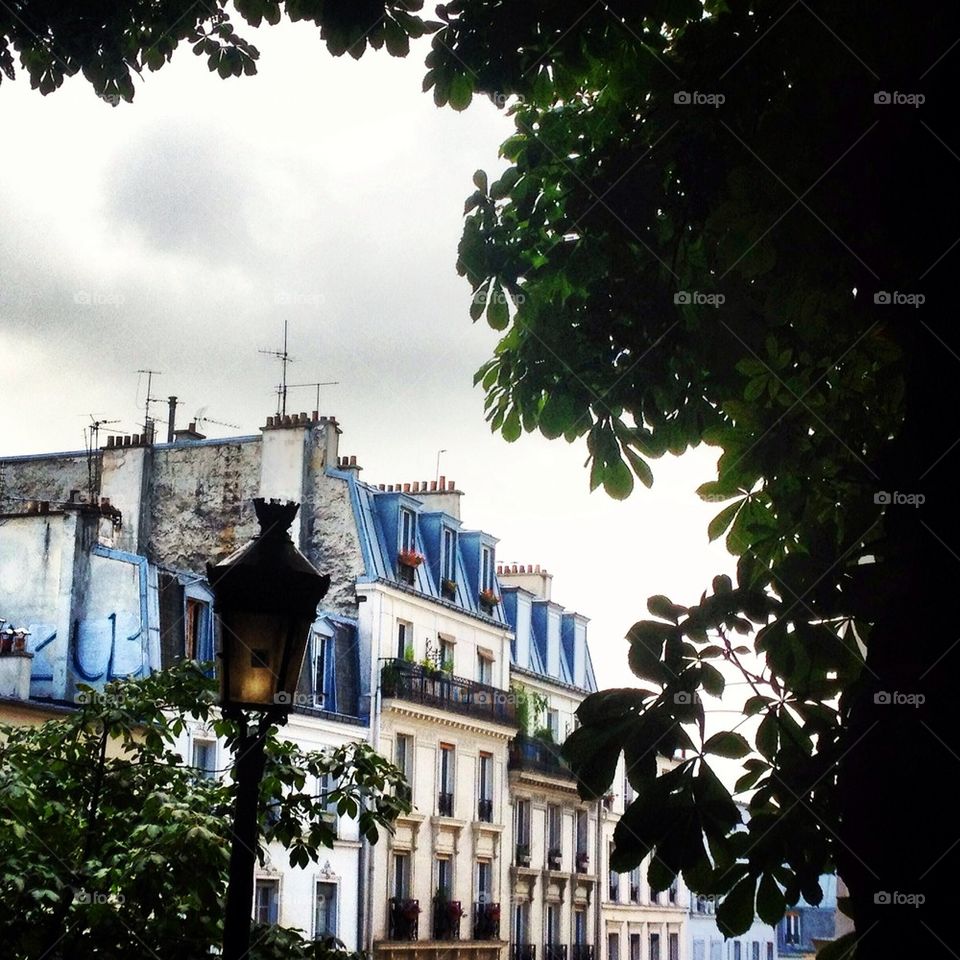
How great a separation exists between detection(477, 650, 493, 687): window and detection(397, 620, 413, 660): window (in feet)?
7.66

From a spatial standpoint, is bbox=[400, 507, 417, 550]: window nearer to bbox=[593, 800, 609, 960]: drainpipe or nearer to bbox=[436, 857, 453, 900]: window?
bbox=[436, 857, 453, 900]: window

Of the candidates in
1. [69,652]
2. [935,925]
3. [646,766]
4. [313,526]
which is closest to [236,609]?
[646,766]

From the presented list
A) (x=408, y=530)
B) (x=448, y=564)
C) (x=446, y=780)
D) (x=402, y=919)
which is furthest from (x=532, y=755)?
(x=402, y=919)

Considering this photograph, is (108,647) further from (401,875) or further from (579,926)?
(579,926)

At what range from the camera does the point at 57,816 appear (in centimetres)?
588

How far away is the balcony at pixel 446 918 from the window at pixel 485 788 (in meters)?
1.79

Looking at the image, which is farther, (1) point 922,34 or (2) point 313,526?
(2) point 313,526

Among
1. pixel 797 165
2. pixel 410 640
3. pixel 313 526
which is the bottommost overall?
pixel 797 165

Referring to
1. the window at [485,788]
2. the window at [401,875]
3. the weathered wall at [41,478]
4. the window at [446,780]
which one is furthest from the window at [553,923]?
the weathered wall at [41,478]

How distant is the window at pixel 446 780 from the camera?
24516mm

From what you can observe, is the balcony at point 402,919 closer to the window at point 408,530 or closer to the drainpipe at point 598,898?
the window at point 408,530

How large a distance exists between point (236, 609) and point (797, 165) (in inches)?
69.8

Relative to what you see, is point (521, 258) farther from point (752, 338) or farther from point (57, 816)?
point (57, 816)

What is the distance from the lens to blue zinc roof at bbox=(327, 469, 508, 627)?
23.6m
